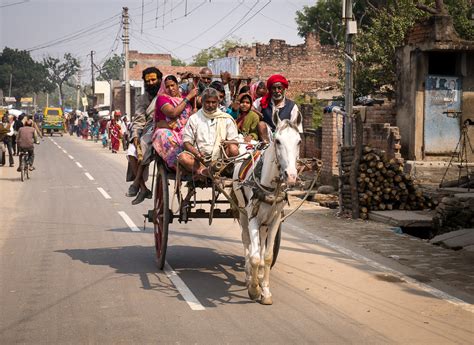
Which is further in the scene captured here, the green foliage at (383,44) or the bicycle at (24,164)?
the green foliage at (383,44)

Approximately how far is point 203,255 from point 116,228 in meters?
3.09

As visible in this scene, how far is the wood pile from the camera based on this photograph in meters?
13.9

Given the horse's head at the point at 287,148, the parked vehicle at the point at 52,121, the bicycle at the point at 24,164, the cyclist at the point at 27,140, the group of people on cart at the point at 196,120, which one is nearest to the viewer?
the horse's head at the point at 287,148

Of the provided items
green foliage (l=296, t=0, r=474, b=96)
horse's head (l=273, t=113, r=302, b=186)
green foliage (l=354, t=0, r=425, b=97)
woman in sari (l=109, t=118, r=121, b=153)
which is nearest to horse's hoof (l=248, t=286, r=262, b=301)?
horse's head (l=273, t=113, r=302, b=186)

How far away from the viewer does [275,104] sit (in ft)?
27.6

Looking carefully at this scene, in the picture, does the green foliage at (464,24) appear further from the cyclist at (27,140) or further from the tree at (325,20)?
the tree at (325,20)

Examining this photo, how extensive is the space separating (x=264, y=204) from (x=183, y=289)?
4.46 ft

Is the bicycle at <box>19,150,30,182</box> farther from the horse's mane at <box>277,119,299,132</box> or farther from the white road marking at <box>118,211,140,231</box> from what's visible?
the horse's mane at <box>277,119,299,132</box>

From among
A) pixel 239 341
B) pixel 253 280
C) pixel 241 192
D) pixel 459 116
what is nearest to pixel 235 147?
pixel 241 192

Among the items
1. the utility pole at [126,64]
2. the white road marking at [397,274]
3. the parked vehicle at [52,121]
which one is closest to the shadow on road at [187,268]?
the white road marking at [397,274]

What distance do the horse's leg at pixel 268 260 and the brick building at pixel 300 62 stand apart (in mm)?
36305

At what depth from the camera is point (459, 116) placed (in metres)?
19.9

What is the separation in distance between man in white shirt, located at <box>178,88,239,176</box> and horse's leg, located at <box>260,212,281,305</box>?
1194 mm

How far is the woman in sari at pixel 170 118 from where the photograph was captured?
871cm
